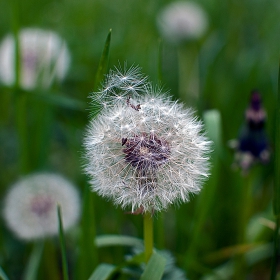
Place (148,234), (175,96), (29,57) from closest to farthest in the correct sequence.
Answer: (148,234)
(175,96)
(29,57)

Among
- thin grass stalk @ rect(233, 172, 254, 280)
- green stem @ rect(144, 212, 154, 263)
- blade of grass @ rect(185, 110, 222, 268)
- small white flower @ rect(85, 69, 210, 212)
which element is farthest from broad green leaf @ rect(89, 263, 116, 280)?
thin grass stalk @ rect(233, 172, 254, 280)

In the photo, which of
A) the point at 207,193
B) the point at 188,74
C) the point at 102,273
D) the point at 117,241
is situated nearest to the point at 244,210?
the point at 207,193

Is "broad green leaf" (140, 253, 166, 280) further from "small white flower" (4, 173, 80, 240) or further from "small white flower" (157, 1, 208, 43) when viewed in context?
"small white flower" (157, 1, 208, 43)

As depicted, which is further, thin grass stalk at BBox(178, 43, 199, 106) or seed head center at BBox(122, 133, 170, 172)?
thin grass stalk at BBox(178, 43, 199, 106)

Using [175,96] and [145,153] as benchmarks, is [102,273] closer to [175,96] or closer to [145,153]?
[145,153]

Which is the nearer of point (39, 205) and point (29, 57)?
point (39, 205)

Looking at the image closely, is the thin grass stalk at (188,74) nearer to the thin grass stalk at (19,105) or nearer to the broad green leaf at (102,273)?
the thin grass stalk at (19,105)

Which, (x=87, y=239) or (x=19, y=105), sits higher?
(x=19, y=105)
